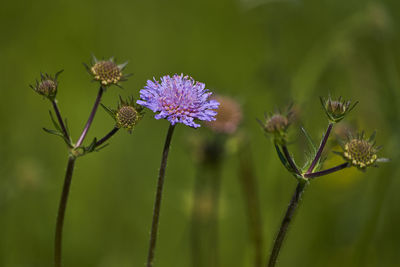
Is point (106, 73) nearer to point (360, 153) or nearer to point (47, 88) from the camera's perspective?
point (47, 88)

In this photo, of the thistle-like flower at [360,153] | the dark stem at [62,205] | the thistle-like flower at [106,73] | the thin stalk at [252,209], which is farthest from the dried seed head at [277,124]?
the thin stalk at [252,209]

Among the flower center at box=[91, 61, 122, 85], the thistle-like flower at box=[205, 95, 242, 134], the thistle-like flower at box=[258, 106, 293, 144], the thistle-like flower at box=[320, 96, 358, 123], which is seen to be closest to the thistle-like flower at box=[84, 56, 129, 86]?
the flower center at box=[91, 61, 122, 85]

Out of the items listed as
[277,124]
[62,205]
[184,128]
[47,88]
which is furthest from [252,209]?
[184,128]

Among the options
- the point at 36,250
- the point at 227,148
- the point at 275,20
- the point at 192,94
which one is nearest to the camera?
the point at 192,94

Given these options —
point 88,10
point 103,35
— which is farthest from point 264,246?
point 88,10

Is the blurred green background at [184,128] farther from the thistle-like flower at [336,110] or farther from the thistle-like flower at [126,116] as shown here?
the thistle-like flower at [126,116]

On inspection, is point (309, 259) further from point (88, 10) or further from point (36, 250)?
point (88, 10)
